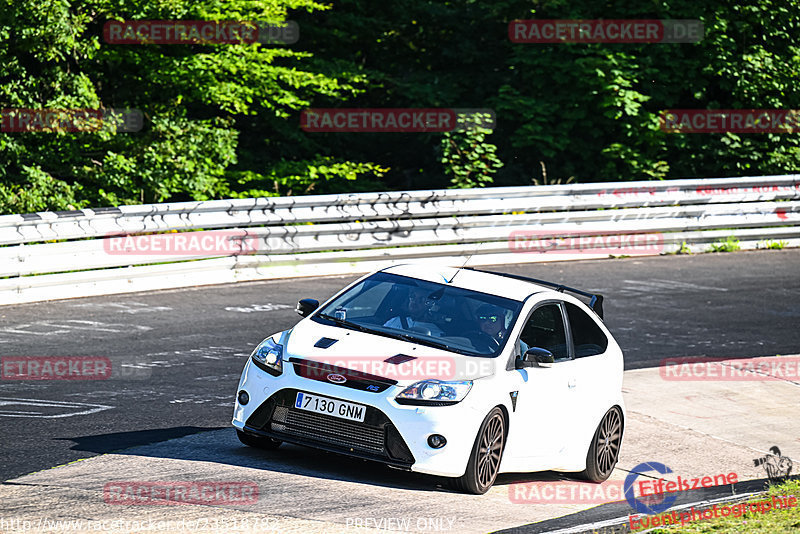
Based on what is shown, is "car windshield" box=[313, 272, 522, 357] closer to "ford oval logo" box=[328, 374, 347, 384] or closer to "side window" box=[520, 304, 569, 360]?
"side window" box=[520, 304, 569, 360]

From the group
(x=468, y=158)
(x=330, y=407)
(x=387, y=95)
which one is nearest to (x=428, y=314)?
Answer: (x=330, y=407)

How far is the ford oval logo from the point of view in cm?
809

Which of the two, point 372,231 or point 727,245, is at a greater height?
point 372,231

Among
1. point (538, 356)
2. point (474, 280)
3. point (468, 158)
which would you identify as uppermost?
point (468, 158)

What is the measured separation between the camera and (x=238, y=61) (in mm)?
21688

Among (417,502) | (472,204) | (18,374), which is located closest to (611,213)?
(472,204)

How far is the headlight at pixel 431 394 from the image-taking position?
26.1 ft

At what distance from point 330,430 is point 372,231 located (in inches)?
413

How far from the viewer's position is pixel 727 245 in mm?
22047

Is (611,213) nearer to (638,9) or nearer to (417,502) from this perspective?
(638,9)

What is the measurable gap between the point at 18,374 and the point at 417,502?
4.89 meters

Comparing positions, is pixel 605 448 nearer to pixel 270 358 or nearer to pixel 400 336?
pixel 400 336

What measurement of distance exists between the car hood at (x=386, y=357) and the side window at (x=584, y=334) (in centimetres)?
129

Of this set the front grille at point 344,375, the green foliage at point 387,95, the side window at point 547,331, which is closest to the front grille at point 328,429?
the front grille at point 344,375
